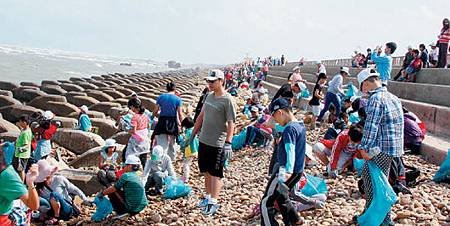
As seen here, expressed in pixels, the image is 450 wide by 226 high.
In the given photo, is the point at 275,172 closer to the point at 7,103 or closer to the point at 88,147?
the point at 88,147

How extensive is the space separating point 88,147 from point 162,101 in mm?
4056

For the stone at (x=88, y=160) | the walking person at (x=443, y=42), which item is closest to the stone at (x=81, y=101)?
the stone at (x=88, y=160)

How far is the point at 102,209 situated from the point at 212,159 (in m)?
1.86

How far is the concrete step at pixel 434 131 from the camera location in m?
7.41

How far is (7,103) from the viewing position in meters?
16.5

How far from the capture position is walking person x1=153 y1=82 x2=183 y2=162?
7.97m

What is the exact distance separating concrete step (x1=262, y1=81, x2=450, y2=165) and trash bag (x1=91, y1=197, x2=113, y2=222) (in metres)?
4.89

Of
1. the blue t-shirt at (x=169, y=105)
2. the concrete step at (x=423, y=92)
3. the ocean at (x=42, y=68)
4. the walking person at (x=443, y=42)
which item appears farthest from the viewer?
the ocean at (x=42, y=68)

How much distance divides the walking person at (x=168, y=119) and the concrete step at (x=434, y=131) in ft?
13.2

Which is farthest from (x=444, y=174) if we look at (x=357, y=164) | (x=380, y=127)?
(x=380, y=127)

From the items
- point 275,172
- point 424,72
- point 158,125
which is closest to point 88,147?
point 158,125

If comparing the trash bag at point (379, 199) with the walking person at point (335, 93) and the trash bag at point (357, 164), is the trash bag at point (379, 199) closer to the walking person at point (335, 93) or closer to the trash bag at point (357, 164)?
the trash bag at point (357, 164)

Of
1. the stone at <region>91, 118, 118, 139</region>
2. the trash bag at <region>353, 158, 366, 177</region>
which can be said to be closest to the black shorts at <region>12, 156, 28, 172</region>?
the trash bag at <region>353, 158, 366, 177</region>

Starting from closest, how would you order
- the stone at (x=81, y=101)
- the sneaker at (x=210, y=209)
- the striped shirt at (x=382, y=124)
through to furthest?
the striped shirt at (x=382, y=124) < the sneaker at (x=210, y=209) < the stone at (x=81, y=101)
